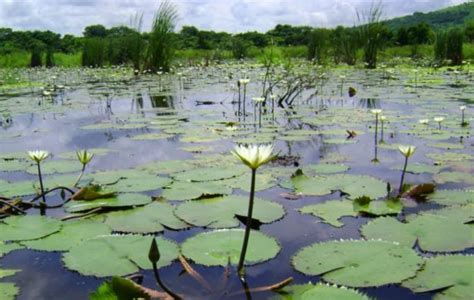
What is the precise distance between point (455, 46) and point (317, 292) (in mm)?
14094

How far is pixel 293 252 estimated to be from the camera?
1.82 metres

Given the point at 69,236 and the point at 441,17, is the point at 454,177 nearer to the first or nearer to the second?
the point at 69,236

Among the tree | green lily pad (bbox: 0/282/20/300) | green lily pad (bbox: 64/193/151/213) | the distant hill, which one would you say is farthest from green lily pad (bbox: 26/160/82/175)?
the distant hill

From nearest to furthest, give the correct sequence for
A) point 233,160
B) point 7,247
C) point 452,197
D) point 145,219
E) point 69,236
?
1. point 7,247
2. point 69,236
3. point 145,219
4. point 452,197
5. point 233,160

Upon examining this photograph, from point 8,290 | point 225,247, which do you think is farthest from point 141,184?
point 8,290

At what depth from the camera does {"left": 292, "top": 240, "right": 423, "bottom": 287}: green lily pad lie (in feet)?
5.12

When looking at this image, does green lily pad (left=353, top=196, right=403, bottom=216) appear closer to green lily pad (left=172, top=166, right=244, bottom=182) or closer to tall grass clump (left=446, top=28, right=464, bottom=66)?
green lily pad (left=172, top=166, right=244, bottom=182)

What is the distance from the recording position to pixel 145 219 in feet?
7.13

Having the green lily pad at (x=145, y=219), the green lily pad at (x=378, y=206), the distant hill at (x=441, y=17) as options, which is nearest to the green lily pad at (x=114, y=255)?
the green lily pad at (x=145, y=219)

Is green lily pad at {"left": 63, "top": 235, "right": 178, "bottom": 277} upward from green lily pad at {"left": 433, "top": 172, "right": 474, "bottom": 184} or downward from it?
downward

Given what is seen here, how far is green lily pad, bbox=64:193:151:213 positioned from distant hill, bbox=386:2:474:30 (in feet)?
A: 199

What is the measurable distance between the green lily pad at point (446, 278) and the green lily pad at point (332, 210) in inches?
20.0

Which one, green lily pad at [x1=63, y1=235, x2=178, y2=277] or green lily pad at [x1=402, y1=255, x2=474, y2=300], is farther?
green lily pad at [x1=63, y1=235, x2=178, y2=277]

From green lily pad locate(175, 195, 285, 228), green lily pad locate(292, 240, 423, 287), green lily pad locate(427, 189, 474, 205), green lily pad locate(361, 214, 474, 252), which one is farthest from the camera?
green lily pad locate(427, 189, 474, 205)
